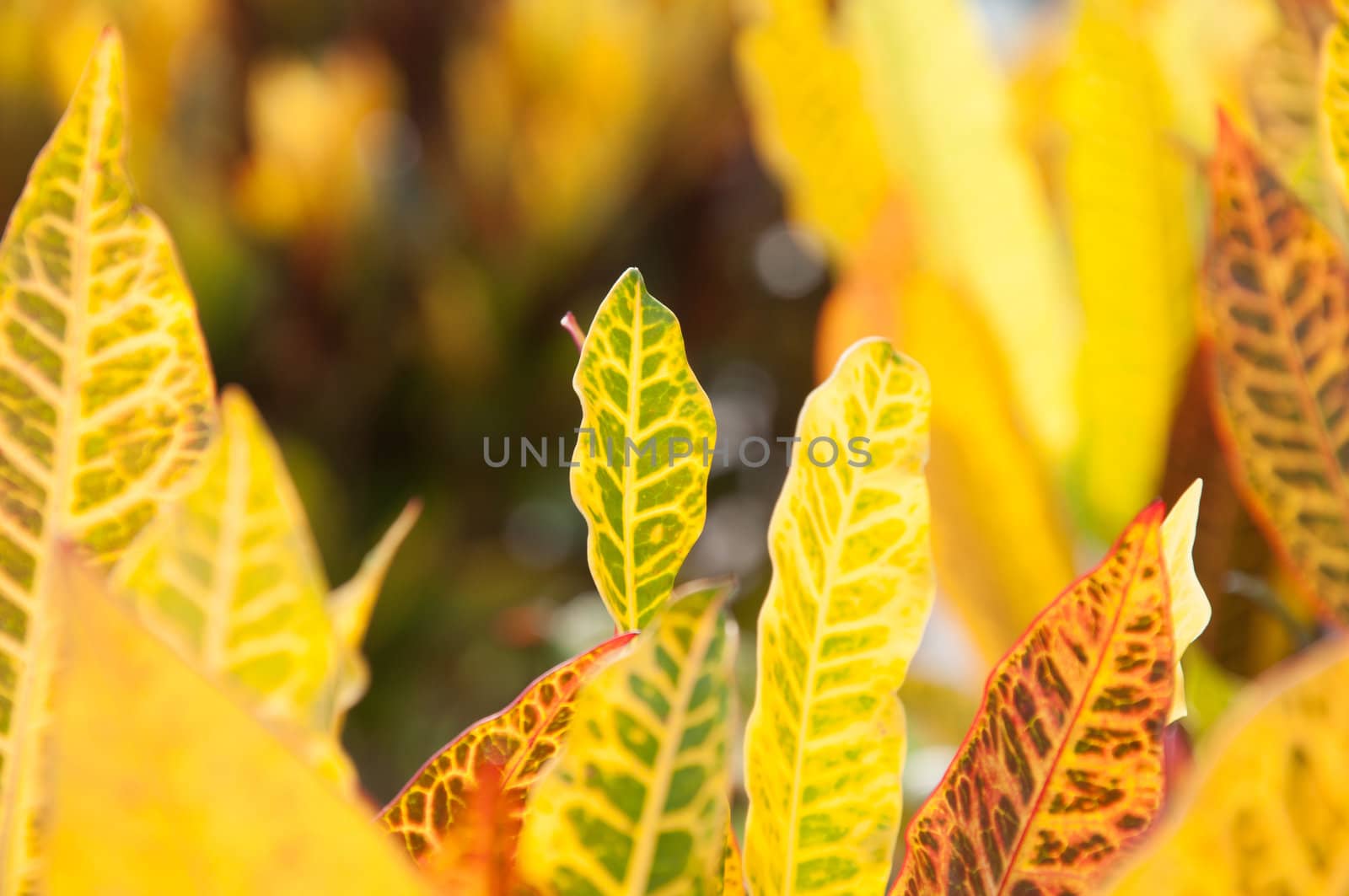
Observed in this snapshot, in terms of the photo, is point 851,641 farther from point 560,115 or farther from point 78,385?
point 560,115

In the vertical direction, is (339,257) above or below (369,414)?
above

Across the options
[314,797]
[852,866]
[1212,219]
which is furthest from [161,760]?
[1212,219]

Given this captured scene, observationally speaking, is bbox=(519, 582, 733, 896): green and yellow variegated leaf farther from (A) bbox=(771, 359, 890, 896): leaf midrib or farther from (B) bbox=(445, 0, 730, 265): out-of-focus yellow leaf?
(B) bbox=(445, 0, 730, 265): out-of-focus yellow leaf

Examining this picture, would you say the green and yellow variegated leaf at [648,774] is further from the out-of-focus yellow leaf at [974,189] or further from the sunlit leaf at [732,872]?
the out-of-focus yellow leaf at [974,189]

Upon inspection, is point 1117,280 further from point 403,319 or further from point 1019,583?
point 403,319

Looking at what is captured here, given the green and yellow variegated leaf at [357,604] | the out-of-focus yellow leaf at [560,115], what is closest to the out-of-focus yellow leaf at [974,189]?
the green and yellow variegated leaf at [357,604]

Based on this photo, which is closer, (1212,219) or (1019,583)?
(1212,219)

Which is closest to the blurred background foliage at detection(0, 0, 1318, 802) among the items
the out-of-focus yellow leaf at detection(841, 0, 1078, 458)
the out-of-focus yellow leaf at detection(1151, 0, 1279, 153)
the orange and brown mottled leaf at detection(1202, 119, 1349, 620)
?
the out-of-focus yellow leaf at detection(1151, 0, 1279, 153)
